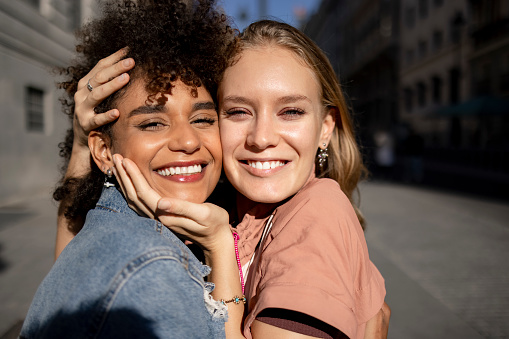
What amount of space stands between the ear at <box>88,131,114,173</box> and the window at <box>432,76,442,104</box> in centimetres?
2985

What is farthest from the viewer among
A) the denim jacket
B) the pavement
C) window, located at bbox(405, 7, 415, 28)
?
window, located at bbox(405, 7, 415, 28)

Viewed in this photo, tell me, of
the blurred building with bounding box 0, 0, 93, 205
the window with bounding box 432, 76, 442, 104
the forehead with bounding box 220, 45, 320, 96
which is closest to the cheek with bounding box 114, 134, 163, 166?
the forehead with bounding box 220, 45, 320, 96

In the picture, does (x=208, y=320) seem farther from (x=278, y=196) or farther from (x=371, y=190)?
(x=371, y=190)

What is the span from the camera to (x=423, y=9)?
2997 cm

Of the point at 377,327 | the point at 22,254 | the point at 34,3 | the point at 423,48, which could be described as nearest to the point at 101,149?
the point at 377,327

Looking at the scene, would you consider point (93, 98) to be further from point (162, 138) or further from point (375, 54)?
point (375, 54)

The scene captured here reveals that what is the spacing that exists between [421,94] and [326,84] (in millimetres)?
32255

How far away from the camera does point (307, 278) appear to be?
1.36 m

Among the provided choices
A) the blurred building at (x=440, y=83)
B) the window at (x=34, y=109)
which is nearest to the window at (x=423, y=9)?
the blurred building at (x=440, y=83)

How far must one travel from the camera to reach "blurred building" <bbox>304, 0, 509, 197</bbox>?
17.7m

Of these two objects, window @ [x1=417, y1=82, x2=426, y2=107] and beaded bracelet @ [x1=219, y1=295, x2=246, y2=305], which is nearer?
beaded bracelet @ [x1=219, y1=295, x2=246, y2=305]

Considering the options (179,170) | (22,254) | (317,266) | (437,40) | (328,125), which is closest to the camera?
(317,266)

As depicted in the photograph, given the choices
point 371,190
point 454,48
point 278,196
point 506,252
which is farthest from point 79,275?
point 454,48

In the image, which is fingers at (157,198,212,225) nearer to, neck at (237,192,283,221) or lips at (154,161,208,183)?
lips at (154,161,208,183)
